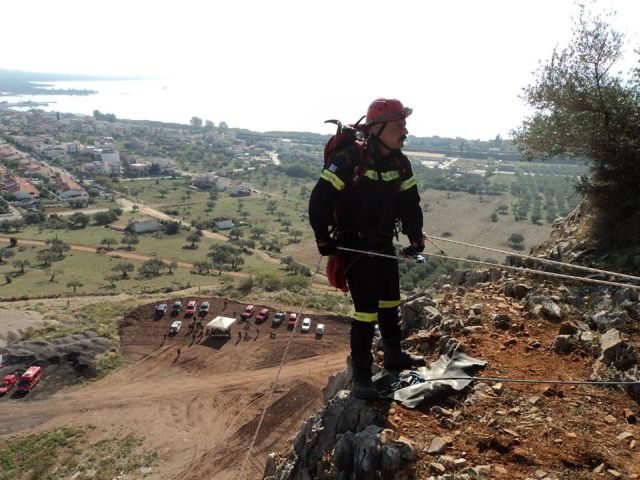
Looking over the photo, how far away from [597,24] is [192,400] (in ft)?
54.3

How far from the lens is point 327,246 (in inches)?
175

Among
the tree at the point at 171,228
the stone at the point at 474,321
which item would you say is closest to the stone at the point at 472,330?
the stone at the point at 474,321

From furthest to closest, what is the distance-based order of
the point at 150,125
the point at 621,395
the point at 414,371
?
1. the point at 150,125
2. the point at 414,371
3. the point at 621,395

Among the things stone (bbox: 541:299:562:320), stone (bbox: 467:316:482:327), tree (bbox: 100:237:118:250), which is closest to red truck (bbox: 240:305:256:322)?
stone (bbox: 467:316:482:327)

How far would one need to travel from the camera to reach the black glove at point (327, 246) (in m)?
4.42

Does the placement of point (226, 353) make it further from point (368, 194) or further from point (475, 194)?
point (475, 194)

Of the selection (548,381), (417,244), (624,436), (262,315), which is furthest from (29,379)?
(624,436)

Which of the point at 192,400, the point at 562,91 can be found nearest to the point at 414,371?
the point at 562,91

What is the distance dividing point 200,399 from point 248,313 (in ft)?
22.7

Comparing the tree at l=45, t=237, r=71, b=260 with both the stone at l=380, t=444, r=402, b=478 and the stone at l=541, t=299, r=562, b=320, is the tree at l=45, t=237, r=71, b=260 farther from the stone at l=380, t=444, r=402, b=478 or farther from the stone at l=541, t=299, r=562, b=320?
the stone at l=380, t=444, r=402, b=478

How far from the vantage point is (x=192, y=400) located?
1639 centimetres

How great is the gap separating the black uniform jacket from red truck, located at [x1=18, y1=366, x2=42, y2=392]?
17.9 metres

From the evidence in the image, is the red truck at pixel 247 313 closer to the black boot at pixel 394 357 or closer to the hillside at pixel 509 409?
the hillside at pixel 509 409

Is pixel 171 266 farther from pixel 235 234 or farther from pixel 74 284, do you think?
pixel 235 234
